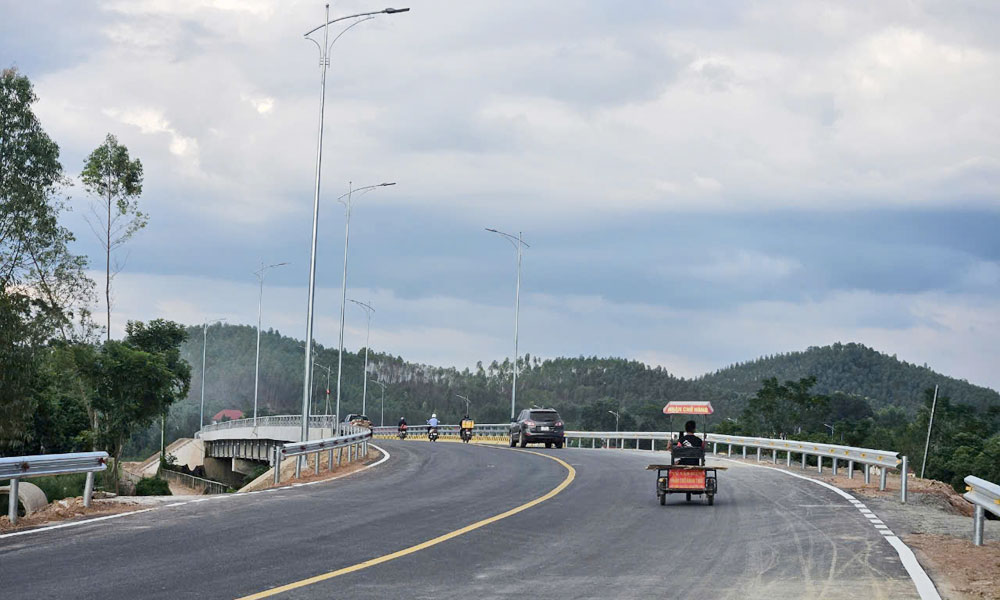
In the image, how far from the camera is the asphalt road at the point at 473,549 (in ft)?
35.8

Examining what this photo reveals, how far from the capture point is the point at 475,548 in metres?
14.0

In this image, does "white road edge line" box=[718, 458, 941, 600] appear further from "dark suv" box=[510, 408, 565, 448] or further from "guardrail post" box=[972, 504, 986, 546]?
"dark suv" box=[510, 408, 565, 448]

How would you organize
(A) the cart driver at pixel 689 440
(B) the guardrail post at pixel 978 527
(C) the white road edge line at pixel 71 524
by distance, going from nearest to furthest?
(C) the white road edge line at pixel 71 524 < (B) the guardrail post at pixel 978 527 < (A) the cart driver at pixel 689 440

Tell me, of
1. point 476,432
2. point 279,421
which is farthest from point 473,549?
point 279,421

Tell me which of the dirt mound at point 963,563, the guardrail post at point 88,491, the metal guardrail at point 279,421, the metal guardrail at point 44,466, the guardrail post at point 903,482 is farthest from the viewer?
the metal guardrail at point 279,421

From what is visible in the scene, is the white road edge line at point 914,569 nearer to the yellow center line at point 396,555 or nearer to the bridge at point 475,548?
the bridge at point 475,548

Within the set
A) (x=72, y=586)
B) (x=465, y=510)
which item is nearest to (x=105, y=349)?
(x=465, y=510)

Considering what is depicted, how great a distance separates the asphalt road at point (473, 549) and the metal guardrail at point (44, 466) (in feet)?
4.55

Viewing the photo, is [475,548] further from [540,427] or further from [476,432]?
[476,432]

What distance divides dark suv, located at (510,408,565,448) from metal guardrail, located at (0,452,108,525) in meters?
31.3

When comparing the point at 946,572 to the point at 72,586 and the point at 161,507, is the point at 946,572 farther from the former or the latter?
the point at 161,507

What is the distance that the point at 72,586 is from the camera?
1060 centimetres

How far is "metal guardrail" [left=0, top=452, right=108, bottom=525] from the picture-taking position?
16.0 meters

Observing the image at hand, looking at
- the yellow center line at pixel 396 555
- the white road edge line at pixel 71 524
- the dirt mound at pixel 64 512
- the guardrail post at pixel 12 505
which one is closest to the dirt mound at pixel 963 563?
the yellow center line at pixel 396 555
